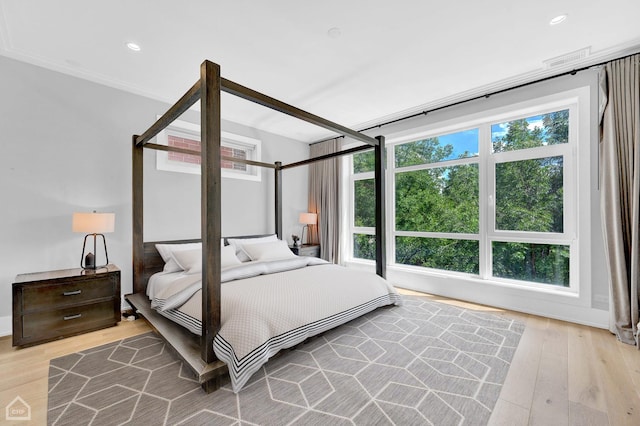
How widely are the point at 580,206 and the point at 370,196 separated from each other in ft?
9.06

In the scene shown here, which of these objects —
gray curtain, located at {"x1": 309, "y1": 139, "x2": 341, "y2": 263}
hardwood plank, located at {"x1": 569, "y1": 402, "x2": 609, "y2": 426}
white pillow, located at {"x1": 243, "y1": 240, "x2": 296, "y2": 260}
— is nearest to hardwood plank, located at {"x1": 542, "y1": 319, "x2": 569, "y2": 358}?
hardwood plank, located at {"x1": 569, "y1": 402, "x2": 609, "y2": 426}

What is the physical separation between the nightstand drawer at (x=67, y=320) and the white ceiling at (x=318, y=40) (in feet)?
8.03

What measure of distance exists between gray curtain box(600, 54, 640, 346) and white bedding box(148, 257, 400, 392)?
2.04m

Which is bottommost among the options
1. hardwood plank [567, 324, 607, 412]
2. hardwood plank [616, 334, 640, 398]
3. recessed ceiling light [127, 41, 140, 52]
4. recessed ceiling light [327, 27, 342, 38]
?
hardwood plank [616, 334, 640, 398]

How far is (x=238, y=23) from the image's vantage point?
2.23 metres

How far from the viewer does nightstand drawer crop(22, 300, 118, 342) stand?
2379mm

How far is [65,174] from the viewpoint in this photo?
2.91 meters

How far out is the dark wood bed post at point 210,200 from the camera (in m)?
1.79

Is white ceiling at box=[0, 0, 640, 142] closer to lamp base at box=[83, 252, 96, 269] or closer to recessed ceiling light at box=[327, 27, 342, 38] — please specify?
recessed ceiling light at box=[327, 27, 342, 38]

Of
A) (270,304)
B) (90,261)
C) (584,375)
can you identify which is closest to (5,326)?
(90,261)

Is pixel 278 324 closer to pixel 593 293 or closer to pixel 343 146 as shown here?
pixel 593 293

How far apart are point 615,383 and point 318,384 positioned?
201 cm

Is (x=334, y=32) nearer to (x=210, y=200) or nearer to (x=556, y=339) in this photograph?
(x=210, y=200)

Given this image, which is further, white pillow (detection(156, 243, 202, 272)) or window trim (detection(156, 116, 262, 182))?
window trim (detection(156, 116, 262, 182))
